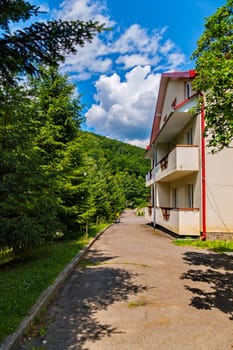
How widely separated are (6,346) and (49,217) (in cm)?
445

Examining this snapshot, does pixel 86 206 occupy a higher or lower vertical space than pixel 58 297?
higher

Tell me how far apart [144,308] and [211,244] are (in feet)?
26.9

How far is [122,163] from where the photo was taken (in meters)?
84.8

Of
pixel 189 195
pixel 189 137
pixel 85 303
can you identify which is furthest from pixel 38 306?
pixel 189 137

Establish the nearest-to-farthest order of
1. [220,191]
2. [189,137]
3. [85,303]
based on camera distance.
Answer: [85,303] < [220,191] < [189,137]

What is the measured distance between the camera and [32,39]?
3.05 m

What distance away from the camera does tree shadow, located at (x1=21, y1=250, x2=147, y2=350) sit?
3.70m

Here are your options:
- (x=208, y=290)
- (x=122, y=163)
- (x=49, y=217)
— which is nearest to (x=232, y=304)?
(x=208, y=290)

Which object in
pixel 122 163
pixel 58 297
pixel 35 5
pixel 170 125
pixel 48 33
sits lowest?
pixel 58 297

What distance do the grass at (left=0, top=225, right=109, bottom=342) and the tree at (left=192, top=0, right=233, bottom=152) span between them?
16.9 feet

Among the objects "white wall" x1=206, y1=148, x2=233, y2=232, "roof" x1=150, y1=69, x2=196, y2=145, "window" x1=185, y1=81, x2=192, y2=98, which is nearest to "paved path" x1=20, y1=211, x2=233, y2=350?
"white wall" x1=206, y1=148, x2=233, y2=232

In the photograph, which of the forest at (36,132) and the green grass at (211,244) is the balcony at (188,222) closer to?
the green grass at (211,244)

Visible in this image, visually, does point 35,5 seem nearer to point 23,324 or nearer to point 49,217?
point 23,324

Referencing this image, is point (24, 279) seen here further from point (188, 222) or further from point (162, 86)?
point (162, 86)
